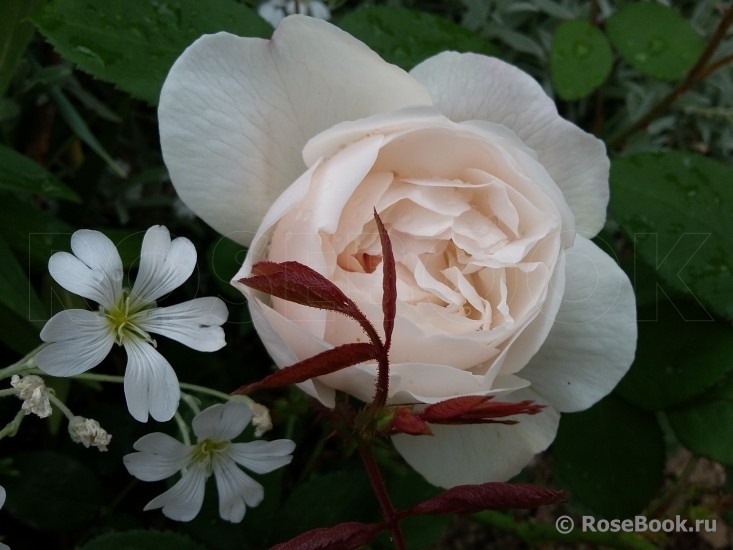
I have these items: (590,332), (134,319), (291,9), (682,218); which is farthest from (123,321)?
(291,9)

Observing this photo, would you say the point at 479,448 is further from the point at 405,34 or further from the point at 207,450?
the point at 405,34

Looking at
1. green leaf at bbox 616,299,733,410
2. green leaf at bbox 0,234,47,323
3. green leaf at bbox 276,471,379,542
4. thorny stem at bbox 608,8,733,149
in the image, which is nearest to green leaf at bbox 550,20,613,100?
thorny stem at bbox 608,8,733,149

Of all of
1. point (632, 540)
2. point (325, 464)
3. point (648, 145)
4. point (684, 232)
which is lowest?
point (325, 464)

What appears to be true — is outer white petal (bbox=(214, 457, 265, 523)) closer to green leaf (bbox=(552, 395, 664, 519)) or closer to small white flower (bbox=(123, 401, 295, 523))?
small white flower (bbox=(123, 401, 295, 523))

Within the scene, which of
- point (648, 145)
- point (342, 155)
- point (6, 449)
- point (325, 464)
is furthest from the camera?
point (648, 145)

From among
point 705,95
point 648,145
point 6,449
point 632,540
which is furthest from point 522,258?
point 705,95

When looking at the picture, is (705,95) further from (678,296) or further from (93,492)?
(93,492)
